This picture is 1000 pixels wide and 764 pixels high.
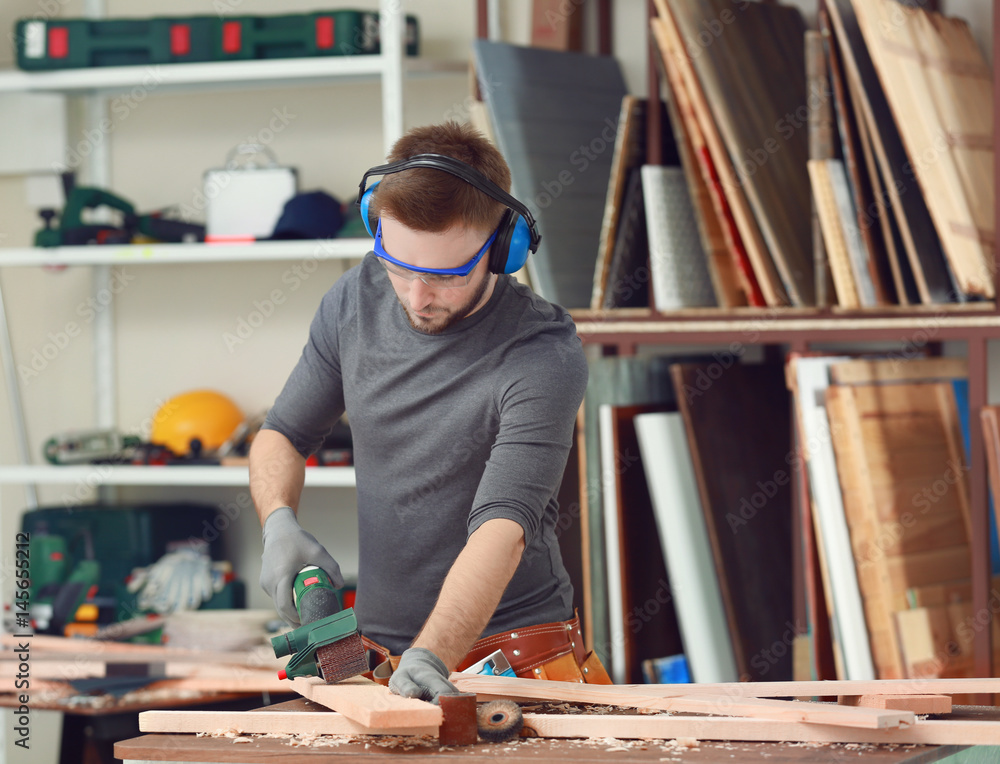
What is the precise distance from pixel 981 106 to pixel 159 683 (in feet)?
7.24

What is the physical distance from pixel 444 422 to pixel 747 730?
59cm

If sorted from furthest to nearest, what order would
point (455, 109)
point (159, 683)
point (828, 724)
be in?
point (455, 109)
point (159, 683)
point (828, 724)

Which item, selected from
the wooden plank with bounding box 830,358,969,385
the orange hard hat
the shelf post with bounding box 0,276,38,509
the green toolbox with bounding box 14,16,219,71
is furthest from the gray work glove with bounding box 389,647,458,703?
the shelf post with bounding box 0,276,38,509

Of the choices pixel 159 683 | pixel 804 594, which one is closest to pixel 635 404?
pixel 804 594

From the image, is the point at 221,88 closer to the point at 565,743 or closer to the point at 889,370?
the point at 889,370

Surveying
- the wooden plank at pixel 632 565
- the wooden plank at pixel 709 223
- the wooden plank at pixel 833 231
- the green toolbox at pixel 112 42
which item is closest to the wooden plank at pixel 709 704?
the wooden plank at pixel 632 565

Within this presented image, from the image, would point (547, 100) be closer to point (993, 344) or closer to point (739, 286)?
point (739, 286)

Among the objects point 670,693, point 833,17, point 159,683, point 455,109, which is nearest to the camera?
point 670,693

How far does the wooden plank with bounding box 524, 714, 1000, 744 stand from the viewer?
1279 mm

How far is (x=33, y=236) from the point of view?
11.8ft

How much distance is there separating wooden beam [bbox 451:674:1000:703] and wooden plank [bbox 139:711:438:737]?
195mm

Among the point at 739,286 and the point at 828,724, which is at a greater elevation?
the point at 739,286

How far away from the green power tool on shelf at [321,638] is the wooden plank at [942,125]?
4.90 ft

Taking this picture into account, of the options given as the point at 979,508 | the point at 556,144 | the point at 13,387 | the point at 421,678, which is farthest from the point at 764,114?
the point at 13,387
